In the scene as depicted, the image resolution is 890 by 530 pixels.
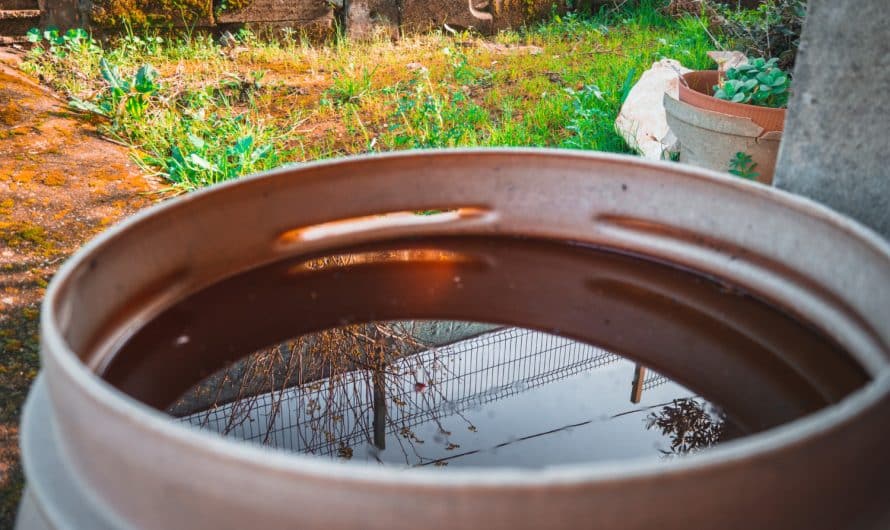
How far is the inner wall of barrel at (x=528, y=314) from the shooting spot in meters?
0.92

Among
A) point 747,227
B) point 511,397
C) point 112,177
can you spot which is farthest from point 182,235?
point 112,177

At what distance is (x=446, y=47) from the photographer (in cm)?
465

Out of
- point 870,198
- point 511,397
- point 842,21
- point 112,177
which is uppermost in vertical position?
point 842,21

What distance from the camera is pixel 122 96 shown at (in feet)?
10.4

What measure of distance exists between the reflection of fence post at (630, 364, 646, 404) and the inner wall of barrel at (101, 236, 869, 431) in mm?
18

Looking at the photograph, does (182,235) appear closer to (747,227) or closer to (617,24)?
(747,227)

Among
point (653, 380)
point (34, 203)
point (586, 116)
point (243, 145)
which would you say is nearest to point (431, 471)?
point (653, 380)

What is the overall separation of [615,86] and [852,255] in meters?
2.80

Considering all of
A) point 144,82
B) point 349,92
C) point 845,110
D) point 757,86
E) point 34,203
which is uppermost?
point 845,110

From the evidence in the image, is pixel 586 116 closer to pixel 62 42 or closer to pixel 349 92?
pixel 349 92

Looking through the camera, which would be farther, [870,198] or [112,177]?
[112,177]

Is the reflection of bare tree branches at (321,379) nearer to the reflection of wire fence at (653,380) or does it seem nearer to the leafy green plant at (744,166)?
the reflection of wire fence at (653,380)

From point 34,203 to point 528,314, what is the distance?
1916 mm

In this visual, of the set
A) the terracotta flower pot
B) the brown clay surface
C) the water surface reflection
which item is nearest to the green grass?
the brown clay surface
